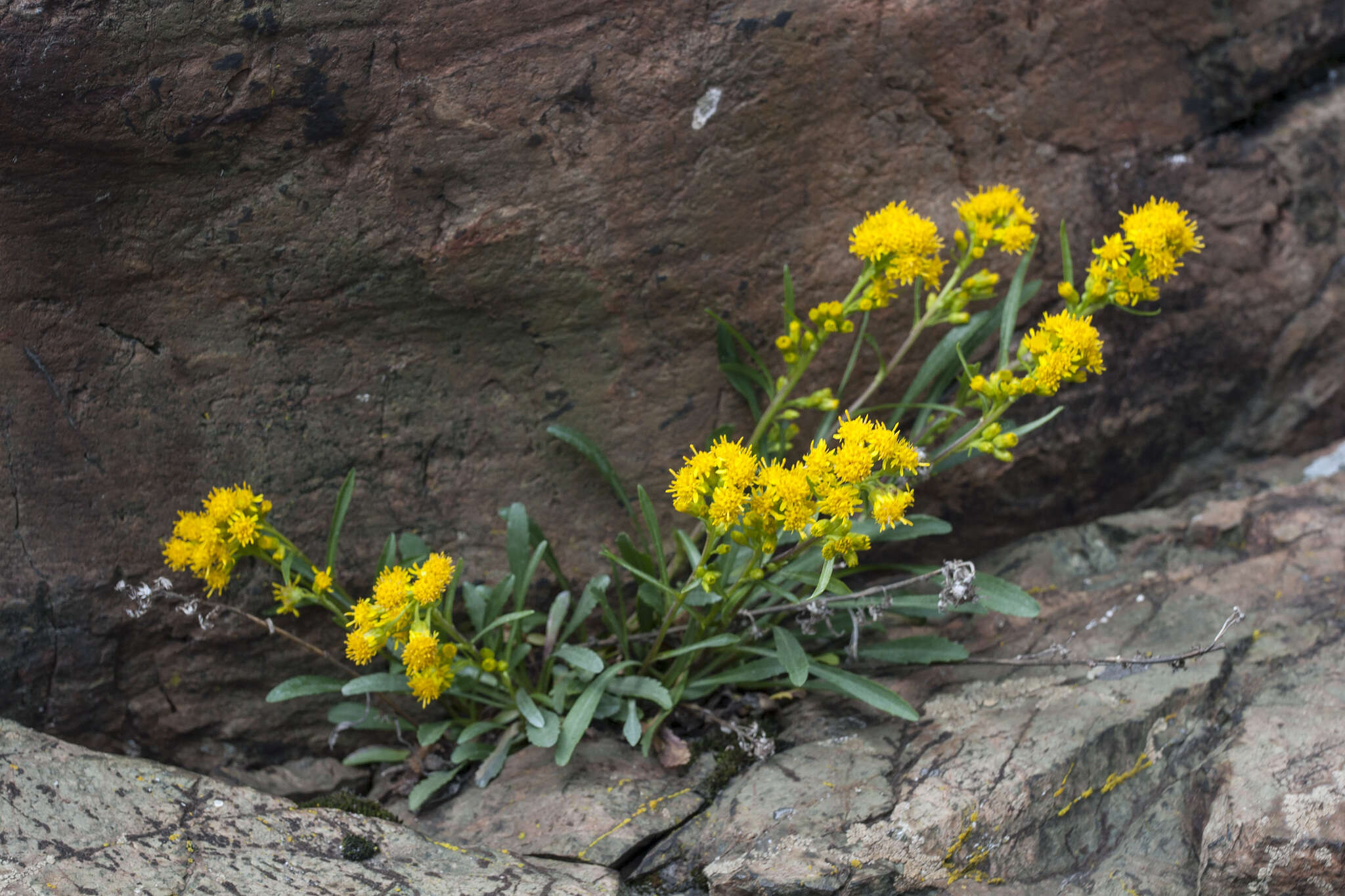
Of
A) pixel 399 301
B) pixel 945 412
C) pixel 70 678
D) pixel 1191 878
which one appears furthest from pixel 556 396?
pixel 1191 878

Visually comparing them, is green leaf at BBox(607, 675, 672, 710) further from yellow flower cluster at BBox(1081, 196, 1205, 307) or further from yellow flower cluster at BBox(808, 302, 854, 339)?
yellow flower cluster at BBox(1081, 196, 1205, 307)

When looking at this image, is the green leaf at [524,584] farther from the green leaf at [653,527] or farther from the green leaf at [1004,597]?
the green leaf at [1004,597]

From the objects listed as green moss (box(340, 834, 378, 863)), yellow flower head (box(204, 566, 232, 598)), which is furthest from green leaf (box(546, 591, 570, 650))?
yellow flower head (box(204, 566, 232, 598))

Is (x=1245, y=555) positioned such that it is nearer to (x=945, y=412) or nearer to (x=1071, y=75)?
(x=945, y=412)

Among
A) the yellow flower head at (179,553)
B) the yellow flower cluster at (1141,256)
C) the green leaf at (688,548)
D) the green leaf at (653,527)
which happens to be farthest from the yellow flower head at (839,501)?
the yellow flower head at (179,553)

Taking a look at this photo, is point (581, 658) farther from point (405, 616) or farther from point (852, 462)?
point (852, 462)

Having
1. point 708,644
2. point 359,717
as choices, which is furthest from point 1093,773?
point 359,717
